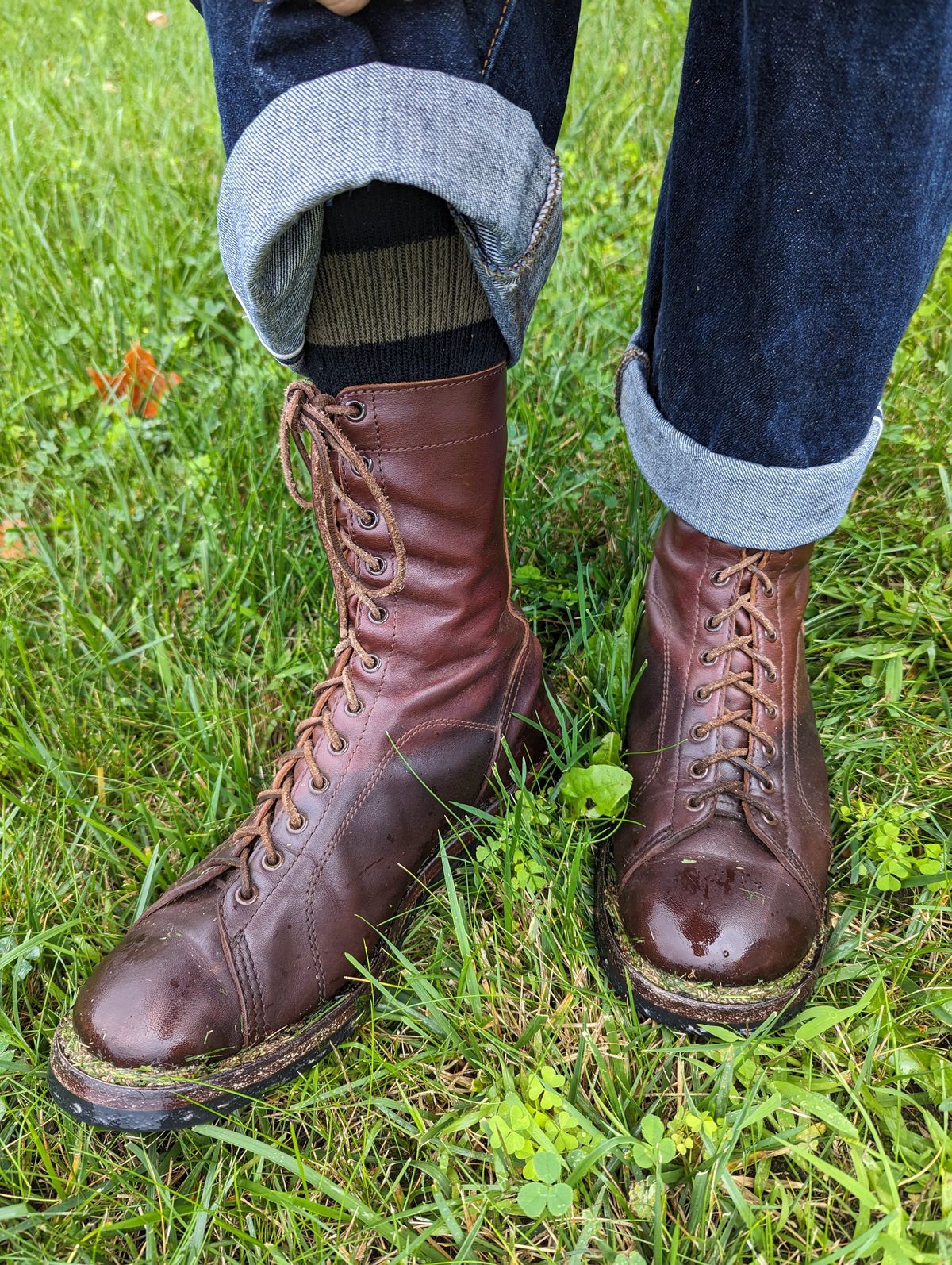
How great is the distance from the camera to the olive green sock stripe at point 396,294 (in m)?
0.92

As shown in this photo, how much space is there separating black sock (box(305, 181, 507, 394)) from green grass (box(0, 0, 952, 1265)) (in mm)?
536

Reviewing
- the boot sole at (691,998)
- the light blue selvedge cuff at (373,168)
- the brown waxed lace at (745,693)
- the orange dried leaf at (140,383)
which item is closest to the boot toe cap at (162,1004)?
the boot sole at (691,998)

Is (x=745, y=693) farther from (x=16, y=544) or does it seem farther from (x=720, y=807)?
(x=16, y=544)

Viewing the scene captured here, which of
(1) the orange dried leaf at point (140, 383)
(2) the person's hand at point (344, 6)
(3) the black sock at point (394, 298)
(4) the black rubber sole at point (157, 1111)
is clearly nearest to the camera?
(2) the person's hand at point (344, 6)

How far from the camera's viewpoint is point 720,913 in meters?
1.05

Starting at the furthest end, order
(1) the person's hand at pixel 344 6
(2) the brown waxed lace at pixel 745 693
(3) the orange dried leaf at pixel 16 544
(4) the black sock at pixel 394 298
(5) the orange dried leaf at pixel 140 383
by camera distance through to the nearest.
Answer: (5) the orange dried leaf at pixel 140 383, (3) the orange dried leaf at pixel 16 544, (2) the brown waxed lace at pixel 745 693, (4) the black sock at pixel 394 298, (1) the person's hand at pixel 344 6

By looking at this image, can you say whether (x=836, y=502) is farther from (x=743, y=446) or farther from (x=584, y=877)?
(x=584, y=877)

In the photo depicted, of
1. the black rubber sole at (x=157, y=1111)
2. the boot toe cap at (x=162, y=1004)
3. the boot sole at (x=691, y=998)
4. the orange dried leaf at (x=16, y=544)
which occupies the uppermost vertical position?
the orange dried leaf at (x=16, y=544)

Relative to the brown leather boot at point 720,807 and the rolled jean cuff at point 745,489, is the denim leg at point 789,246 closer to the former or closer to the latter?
the rolled jean cuff at point 745,489

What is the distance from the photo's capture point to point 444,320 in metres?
0.98

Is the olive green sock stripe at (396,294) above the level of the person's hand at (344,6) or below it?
below

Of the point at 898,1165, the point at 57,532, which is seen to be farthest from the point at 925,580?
the point at 57,532

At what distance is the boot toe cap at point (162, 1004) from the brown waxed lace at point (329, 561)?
0.09 metres

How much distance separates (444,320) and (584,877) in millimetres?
729
